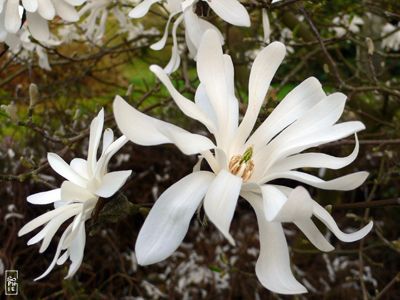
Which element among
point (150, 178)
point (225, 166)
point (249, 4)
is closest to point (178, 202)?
point (225, 166)

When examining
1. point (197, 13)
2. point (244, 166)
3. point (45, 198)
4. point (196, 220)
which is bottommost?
point (196, 220)

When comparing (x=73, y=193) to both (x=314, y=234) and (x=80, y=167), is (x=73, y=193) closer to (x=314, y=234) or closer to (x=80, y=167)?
(x=80, y=167)

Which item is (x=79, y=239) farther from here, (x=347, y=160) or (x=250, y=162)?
(x=347, y=160)

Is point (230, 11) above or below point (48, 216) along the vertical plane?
above

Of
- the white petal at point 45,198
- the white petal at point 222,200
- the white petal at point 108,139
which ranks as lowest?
the white petal at point 45,198

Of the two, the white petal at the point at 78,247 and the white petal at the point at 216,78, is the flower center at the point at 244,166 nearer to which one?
the white petal at the point at 216,78

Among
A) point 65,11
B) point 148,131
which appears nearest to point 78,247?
point 148,131

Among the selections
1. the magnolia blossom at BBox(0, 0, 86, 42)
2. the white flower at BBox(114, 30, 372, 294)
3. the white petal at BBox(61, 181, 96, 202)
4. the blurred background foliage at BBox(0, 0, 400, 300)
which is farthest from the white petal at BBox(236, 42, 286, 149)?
the blurred background foliage at BBox(0, 0, 400, 300)

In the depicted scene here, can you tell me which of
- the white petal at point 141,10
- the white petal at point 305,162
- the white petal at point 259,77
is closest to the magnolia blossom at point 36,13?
the white petal at point 141,10
